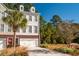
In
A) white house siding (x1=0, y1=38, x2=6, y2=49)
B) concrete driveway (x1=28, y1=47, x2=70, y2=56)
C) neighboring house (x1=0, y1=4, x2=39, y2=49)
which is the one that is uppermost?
neighboring house (x1=0, y1=4, x2=39, y2=49)

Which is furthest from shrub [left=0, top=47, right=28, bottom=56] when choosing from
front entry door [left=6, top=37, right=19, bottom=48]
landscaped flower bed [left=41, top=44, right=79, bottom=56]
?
landscaped flower bed [left=41, top=44, right=79, bottom=56]

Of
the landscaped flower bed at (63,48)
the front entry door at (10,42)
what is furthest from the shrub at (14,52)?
the landscaped flower bed at (63,48)

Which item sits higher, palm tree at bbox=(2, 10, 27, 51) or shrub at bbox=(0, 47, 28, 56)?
palm tree at bbox=(2, 10, 27, 51)

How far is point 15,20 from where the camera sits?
303 inches

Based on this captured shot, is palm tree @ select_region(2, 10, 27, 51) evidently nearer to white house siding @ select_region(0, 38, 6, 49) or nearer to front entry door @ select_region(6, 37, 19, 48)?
front entry door @ select_region(6, 37, 19, 48)

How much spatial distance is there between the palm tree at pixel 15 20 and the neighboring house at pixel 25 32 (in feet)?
0.20

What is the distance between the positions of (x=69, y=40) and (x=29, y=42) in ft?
2.31

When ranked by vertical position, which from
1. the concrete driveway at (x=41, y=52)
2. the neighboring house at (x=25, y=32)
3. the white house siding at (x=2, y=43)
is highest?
the neighboring house at (x=25, y=32)

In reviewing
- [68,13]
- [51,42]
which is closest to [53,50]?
[51,42]

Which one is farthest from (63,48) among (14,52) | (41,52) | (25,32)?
(14,52)

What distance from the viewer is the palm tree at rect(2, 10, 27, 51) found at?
7691mm

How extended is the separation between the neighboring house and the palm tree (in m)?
0.06

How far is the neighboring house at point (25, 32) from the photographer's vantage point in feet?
25.3

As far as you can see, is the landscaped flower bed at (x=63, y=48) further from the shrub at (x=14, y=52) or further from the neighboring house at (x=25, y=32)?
the shrub at (x=14, y=52)
